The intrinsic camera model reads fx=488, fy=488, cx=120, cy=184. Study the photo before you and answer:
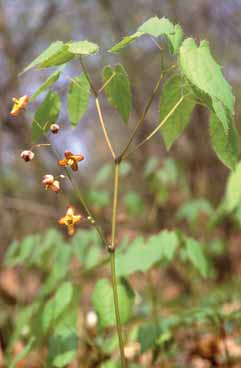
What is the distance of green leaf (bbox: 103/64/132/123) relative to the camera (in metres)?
1.21

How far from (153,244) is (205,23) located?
4.50 meters

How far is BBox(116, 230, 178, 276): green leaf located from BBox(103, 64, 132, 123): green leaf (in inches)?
20.1

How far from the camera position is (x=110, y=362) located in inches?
64.4

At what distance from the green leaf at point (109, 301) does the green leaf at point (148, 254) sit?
0.07 meters

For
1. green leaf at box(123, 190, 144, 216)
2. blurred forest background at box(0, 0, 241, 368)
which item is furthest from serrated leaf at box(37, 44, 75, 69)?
blurred forest background at box(0, 0, 241, 368)

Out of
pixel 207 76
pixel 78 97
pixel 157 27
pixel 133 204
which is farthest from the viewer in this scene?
pixel 133 204

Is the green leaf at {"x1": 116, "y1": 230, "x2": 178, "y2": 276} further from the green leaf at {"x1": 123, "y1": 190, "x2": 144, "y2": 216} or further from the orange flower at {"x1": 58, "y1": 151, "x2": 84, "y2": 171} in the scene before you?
the green leaf at {"x1": 123, "y1": 190, "x2": 144, "y2": 216}

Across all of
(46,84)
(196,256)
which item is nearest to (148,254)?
(196,256)

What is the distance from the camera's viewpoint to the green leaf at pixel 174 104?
116 centimetres

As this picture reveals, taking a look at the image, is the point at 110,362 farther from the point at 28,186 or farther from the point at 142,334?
Answer: the point at 28,186

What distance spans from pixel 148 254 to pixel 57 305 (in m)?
0.33

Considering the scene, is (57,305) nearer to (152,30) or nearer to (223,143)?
(223,143)

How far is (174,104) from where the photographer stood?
1.19 metres

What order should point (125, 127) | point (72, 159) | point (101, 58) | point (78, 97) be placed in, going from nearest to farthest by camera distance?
point (72, 159)
point (78, 97)
point (125, 127)
point (101, 58)
